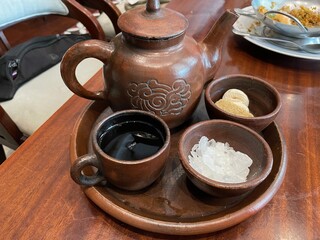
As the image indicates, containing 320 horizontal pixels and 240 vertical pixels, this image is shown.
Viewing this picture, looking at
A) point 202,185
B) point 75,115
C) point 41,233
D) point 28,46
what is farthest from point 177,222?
point 28,46

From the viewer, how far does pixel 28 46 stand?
1028 millimetres

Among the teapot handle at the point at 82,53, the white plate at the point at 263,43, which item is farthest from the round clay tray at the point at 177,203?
the white plate at the point at 263,43

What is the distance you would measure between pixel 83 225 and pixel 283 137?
Answer: 1.23 ft

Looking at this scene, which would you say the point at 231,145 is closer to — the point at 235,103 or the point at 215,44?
the point at 235,103

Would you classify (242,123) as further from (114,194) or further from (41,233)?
(41,233)

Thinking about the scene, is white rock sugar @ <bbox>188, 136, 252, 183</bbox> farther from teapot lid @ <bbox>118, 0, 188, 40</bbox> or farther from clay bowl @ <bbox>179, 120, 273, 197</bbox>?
teapot lid @ <bbox>118, 0, 188, 40</bbox>

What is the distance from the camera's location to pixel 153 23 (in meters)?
0.49

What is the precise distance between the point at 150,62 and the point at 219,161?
0.64 feet

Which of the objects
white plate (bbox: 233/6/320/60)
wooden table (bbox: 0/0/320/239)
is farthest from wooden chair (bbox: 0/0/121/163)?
white plate (bbox: 233/6/320/60)

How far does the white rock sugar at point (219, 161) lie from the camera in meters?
0.46

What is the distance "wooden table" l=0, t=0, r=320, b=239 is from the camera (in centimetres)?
43

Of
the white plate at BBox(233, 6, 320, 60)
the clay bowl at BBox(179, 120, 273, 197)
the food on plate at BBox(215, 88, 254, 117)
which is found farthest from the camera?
the white plate at BBox(233, 6, 320, 60)

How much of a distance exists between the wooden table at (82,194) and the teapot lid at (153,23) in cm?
23

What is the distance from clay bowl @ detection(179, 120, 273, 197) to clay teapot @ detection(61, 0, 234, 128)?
0.06 metres
